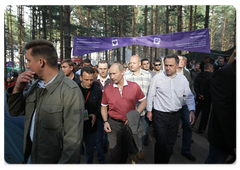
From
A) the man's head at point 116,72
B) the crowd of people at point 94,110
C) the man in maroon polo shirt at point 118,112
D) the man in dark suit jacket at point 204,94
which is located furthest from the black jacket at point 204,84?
the man's head at point 116,72

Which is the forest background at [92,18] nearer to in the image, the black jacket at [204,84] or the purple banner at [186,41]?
the purple banner at [186,41]

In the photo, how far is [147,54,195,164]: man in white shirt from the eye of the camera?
3049mm

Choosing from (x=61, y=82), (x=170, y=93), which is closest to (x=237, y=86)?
(x=170, y=93)

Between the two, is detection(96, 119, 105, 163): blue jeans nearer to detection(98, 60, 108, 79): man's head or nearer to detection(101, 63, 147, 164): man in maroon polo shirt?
detection(101, 63, 147, 164): man in maroon polo shirt

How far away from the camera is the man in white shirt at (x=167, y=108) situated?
305cm

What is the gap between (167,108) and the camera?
10.00 ft

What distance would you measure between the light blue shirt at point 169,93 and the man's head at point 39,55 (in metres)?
2.09

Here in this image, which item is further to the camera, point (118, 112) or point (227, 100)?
point (118, 112)

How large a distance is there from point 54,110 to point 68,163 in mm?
501

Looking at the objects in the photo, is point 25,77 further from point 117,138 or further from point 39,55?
point 117,138

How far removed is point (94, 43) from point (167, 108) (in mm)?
6679

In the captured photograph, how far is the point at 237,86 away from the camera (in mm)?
1781

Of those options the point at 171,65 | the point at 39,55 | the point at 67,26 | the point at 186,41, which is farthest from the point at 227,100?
the point at 67,26

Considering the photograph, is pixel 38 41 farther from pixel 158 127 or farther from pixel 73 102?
pixel 158 127
